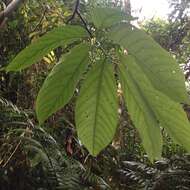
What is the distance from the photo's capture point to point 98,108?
0.53m

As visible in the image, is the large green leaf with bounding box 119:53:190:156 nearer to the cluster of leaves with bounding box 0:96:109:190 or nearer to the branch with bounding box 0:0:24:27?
the branch with bounding box 0:0:24:27

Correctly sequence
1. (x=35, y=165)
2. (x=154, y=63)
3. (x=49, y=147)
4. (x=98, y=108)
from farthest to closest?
(x=49, y=147) < (x=35, y=165) < (x=98, y=108) < (x=154, y=63)

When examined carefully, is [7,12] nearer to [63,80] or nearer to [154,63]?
[63,80]

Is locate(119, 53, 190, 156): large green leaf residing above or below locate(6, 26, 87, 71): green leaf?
below

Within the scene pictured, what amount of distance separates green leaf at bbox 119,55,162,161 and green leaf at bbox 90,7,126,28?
0.15ft

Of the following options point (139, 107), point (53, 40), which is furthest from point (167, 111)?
point (53, 40)

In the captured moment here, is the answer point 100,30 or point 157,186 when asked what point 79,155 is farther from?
point 100,30

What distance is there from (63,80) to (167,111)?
0.43 ft

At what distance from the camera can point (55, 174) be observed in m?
1.99

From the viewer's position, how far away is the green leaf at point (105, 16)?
1.47 feet

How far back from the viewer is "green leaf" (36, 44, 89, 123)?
485 mm

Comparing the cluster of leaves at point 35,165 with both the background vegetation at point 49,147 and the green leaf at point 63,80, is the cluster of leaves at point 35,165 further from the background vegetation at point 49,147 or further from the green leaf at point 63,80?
the green leaf at point 63,80

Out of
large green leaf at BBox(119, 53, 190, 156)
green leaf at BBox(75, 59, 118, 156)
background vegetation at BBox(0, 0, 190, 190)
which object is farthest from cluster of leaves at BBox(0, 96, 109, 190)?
large green leaf at BBox(119, 53, 190, 156)

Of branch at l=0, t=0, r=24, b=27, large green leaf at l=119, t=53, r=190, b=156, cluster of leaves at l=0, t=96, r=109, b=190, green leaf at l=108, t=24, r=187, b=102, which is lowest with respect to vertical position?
cluster of leaves at l=0, t=96, r=109, b=190
